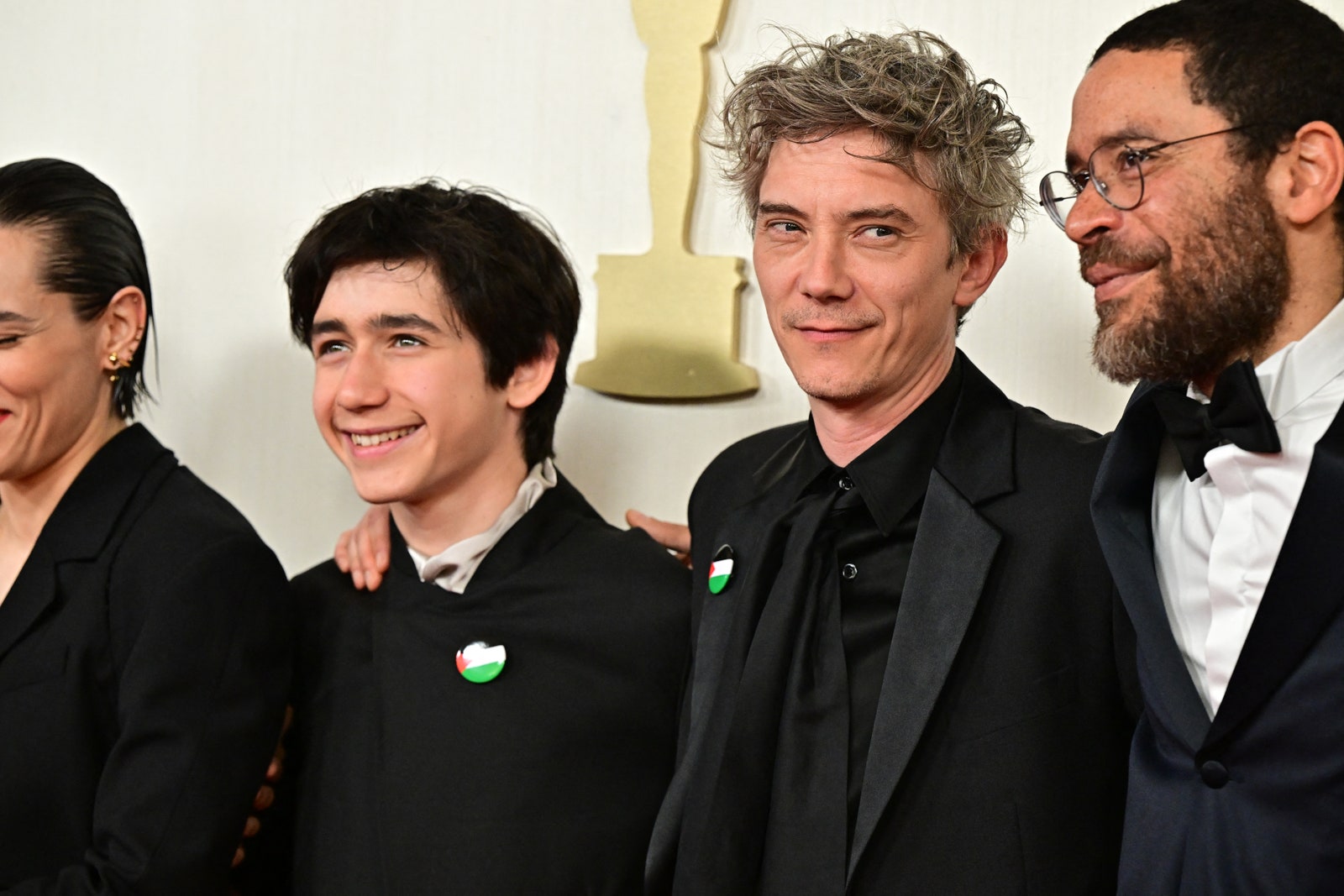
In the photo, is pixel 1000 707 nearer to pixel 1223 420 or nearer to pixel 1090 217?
pixel 1223 420

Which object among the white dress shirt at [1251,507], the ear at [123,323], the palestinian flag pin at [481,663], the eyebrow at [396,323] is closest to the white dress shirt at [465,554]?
the palestinian flag pin at [481,663]

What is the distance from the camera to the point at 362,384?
1.89 metres

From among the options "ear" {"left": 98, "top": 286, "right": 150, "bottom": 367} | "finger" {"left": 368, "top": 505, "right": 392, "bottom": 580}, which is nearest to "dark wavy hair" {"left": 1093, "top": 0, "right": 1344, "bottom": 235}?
"finger" {"left": 368, "top": 505, "right": 392, "bottom": 580}

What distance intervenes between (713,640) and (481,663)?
0.31m

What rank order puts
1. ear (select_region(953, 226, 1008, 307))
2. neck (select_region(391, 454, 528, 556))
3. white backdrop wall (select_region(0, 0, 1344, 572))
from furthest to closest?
white backdrop wall (select_region(0, 0, 1344, 572)) → neck (select_region(391, 454, 528, 556)) → ear (select_region(953, 226, 1008, 307))

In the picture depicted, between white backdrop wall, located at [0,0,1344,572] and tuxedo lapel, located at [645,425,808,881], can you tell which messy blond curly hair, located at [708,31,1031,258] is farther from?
white backdrop wall, located at [0,0,1344,572]

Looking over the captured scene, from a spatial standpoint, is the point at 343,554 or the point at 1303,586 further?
the point at 343,554

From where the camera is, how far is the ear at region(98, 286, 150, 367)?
6.52 feet

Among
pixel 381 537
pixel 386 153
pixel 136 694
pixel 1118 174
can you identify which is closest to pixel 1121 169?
pixel 1118 174

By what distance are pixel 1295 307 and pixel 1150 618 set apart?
1.06 feet

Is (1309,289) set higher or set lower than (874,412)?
higher

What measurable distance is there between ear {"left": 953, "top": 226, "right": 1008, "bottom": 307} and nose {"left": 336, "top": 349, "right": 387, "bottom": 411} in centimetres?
74

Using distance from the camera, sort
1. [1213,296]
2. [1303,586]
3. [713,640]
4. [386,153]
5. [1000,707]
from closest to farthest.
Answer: [1303,586] → [1213,296] → [1000,707] → [713,640] → [386,153]

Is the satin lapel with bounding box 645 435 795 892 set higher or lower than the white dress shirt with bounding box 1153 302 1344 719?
lower
